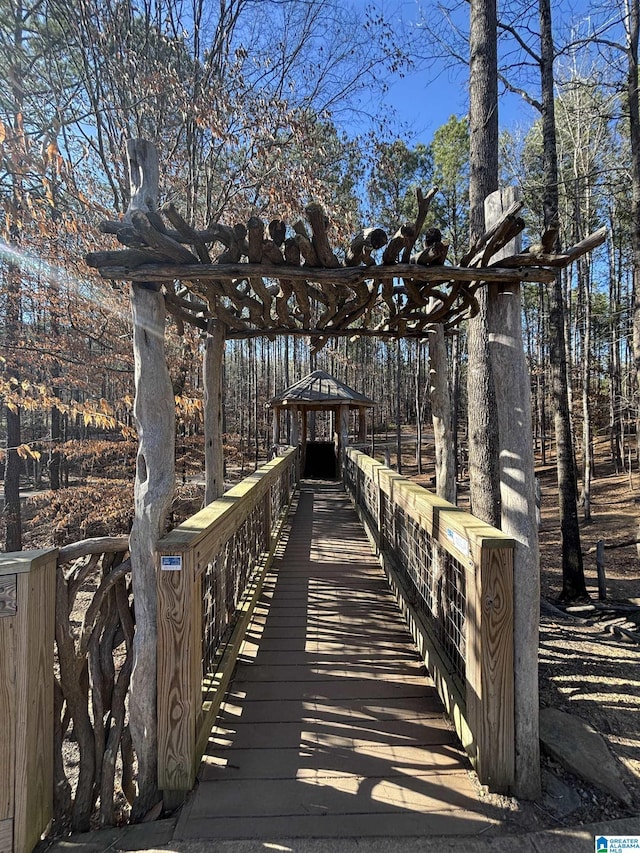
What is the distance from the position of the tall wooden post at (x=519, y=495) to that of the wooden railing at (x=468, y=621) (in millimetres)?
68

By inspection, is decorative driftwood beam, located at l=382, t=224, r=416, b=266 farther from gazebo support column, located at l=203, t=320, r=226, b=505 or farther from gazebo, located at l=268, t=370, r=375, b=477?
gazebo, located at l=268, t=370, r=375, b=477

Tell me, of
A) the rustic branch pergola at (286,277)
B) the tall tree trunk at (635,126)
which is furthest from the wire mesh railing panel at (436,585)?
the tall tree trunk at (635,126)

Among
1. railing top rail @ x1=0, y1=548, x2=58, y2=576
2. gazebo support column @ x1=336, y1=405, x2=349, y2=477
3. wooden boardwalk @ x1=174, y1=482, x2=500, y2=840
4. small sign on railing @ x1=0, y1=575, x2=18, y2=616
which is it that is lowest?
wooden boardwalk @ x1=174, y1=482, x2=500, y2=840

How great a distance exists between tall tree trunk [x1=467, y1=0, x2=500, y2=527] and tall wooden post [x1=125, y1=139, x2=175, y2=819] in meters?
2.92

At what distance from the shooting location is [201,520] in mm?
2564

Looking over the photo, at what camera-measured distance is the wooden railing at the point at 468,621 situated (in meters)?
2.11

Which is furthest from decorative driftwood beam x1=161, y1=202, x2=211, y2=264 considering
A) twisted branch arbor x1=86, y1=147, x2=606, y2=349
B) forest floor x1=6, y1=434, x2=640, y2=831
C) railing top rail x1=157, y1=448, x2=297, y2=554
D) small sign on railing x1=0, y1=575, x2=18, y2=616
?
forest floor x1=6, y1=434, x2=640, y2=831

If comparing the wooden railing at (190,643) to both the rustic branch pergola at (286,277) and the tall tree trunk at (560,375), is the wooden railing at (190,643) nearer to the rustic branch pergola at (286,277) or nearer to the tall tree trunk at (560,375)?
the rustic branch pergola at (286,277)

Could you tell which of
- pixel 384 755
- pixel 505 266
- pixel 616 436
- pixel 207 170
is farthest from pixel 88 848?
pixel 616 436

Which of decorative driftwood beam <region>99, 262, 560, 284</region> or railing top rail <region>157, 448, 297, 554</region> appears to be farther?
decorative driftwood beam <region>99, 262, 560, 284</region>

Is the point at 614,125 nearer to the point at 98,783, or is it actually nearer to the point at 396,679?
the point at 396,679

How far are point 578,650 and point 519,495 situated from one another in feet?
8.71

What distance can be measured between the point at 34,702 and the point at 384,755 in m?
1.79

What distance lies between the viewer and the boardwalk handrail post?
183cm
